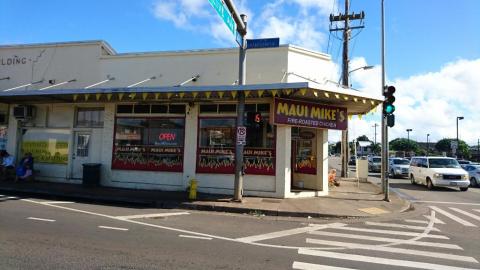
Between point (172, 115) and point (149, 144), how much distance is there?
149 cm

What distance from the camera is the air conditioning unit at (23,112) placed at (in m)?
16.9

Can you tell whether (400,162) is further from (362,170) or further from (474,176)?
(362,170)

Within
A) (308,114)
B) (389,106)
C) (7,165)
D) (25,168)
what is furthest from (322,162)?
(7,165)

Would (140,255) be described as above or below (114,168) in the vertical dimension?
below

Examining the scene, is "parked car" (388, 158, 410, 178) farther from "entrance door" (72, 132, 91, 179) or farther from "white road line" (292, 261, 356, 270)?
"white road line" (292, 261, 356, 270)

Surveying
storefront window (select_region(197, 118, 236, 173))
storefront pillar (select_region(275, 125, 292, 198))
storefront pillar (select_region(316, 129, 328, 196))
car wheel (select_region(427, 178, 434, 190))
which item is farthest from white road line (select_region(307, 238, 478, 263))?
car wheel (select_region(427, 178, 434, 190))

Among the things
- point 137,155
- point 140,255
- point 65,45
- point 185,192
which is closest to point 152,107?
point 137,155

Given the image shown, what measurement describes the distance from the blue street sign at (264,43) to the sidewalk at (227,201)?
195 inches

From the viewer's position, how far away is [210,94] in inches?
545

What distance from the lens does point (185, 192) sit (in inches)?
582

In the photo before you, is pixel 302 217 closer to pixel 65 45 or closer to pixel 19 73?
pixel 65 45

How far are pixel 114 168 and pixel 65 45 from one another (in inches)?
237

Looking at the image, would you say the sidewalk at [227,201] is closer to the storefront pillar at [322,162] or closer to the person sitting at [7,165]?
the storefront pillar at [322,162]

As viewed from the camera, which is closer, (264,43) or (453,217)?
(453,217)
